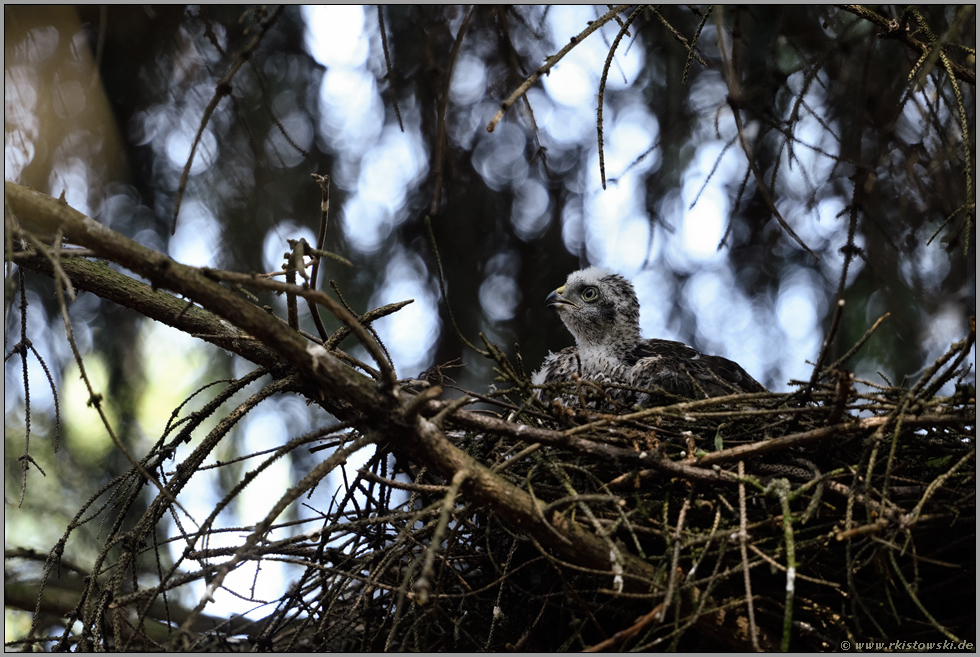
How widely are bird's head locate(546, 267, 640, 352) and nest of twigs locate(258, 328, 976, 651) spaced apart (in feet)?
5.02

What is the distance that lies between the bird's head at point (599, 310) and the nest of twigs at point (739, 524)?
153 centimetres

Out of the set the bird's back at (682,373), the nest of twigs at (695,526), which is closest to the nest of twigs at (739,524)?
the nest of twigs at (695,526)

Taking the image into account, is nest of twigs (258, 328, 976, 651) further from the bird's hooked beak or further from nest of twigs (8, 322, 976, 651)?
the bird's hooked beak

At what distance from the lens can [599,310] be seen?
447cm

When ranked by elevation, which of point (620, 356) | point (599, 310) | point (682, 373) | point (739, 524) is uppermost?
point (599, 310)

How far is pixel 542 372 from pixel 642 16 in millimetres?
2223

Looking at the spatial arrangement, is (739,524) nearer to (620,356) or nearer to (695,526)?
(695,526)

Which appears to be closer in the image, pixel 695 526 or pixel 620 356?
pixel 695 526

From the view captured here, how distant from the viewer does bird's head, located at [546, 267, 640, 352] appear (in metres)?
4.45

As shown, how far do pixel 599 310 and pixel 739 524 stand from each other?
222cm

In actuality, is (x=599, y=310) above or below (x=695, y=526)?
Answer: above

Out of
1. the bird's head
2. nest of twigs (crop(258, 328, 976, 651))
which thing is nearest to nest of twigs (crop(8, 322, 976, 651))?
nest of twigs (crop(258, 328, 976, 651))

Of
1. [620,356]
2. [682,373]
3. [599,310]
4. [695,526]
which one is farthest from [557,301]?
[695,526]

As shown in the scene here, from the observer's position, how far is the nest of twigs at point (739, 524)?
7.37 ft
